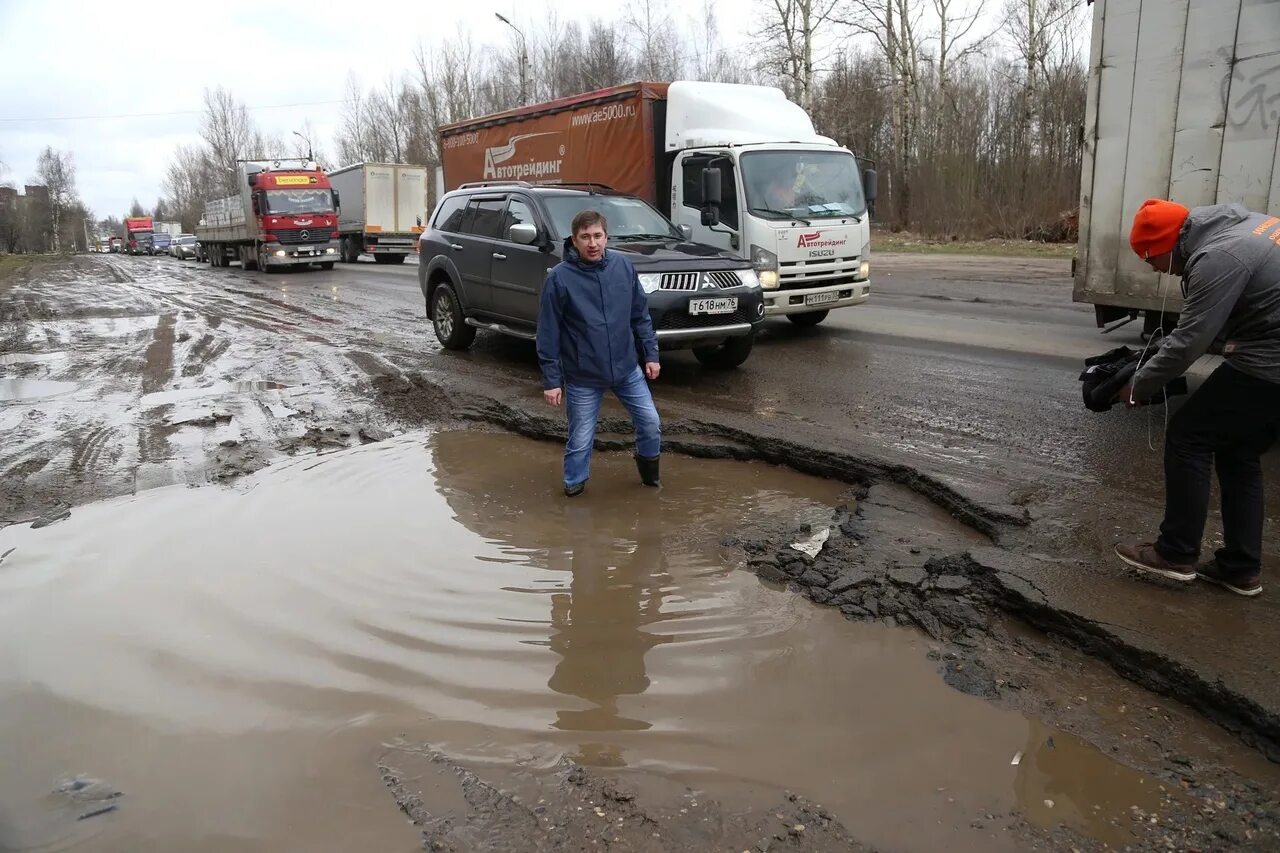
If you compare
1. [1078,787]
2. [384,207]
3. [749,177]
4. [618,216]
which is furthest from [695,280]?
[384,207]

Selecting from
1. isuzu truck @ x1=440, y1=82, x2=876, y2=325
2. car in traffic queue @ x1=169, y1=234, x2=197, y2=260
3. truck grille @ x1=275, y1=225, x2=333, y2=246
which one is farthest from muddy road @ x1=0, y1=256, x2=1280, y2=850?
car in traffic queue @ x1=169, y1=234, x2=197, y2=260

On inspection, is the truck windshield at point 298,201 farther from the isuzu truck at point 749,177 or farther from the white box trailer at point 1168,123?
the white box trailer at point 1168,123

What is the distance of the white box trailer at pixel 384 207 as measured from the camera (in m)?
30.3

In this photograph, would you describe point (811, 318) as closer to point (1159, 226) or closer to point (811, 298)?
point (811, 298)

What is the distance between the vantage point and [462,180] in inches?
658

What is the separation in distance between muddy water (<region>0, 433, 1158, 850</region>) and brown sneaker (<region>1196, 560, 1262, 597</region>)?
4.39ft

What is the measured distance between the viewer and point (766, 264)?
999 cm

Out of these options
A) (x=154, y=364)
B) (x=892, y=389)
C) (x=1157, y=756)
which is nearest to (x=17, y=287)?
(x=154, y=364)

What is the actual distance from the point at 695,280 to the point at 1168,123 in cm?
387

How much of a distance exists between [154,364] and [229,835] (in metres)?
8.85

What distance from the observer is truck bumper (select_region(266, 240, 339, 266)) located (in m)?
26.7

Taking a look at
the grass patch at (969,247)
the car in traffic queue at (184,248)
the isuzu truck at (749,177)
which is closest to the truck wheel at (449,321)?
the isuzu truck at (749,177)

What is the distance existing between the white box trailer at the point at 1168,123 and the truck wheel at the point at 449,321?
6.23 metres

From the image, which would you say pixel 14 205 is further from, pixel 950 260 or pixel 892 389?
pixel 892 389
